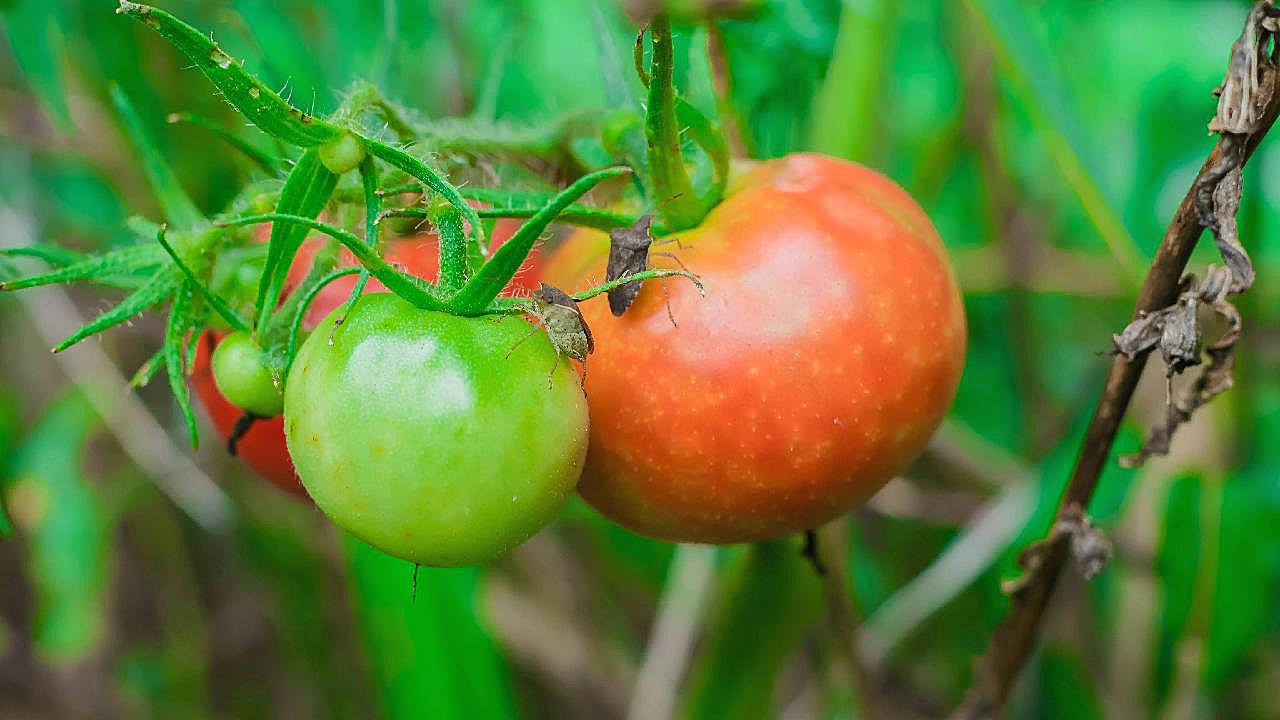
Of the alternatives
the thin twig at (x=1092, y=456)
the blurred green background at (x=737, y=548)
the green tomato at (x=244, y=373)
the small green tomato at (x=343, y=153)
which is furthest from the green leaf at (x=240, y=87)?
the thin twig at (x=1092, y=456)

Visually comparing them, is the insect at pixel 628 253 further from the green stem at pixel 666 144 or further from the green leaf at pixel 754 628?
the green leaf at pixel 754 628

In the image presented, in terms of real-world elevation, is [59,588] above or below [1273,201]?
below

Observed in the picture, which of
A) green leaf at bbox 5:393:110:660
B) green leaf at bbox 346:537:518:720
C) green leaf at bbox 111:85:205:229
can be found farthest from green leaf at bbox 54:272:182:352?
green leaf at bbox 5:393:110:660

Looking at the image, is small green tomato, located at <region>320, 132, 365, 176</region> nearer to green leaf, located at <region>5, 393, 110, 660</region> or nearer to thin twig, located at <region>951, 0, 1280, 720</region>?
thin twig, located at <region>951, 0, 1280, 720</region>

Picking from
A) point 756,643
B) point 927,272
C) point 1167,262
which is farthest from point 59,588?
point 1167,262

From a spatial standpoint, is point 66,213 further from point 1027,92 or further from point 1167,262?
point 1167,262

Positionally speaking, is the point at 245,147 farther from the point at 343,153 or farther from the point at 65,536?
the point at 65,536

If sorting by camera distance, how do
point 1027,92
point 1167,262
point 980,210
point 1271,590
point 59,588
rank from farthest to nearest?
point 980,210
point 59,588
point 1271,590
point 1027,92
point 1167,262
